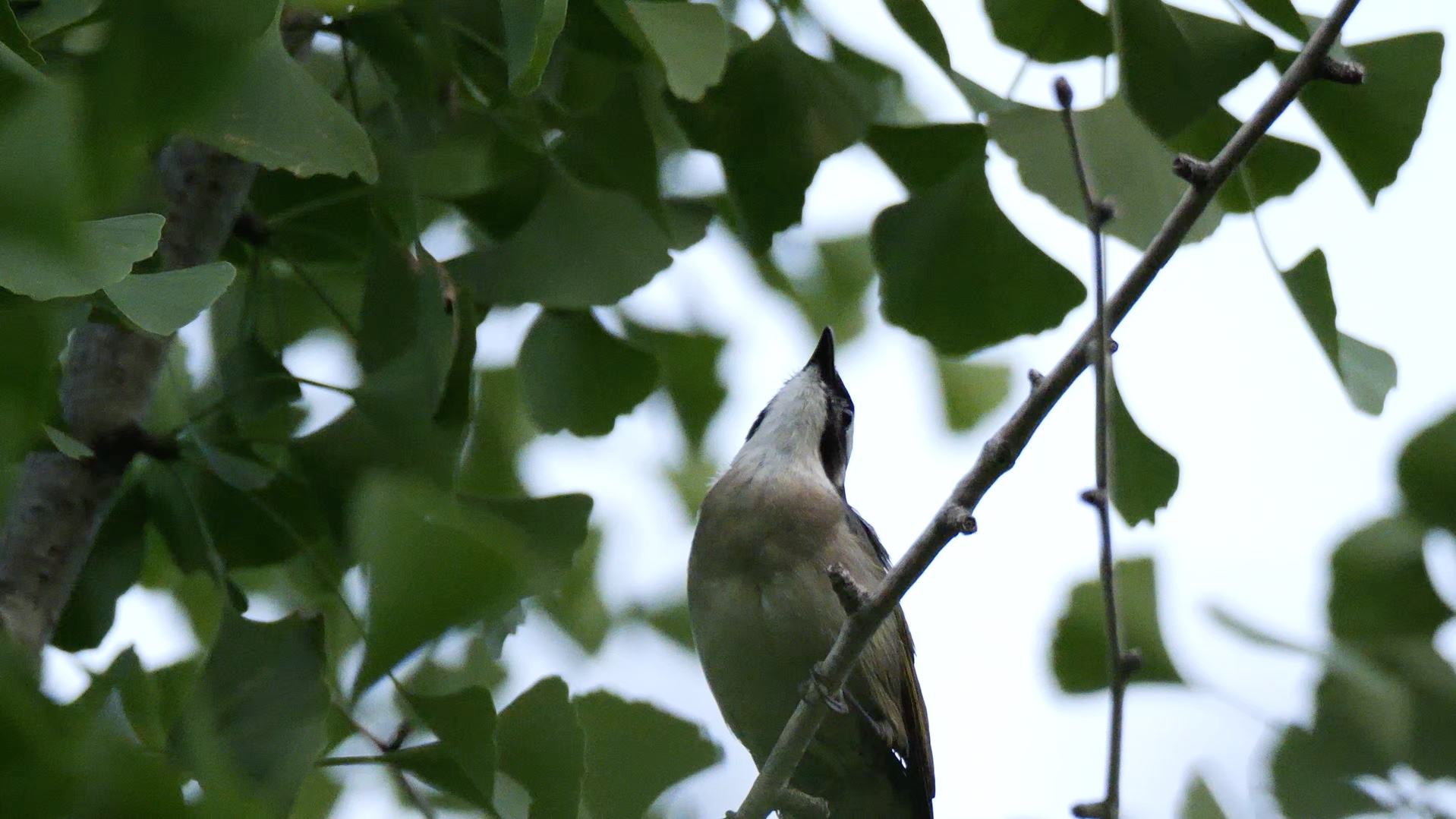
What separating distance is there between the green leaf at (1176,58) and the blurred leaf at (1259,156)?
22cm

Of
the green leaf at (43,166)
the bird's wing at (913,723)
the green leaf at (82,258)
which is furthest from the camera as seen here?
the bird's wing at (913,723)

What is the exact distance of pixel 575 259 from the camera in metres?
2.29

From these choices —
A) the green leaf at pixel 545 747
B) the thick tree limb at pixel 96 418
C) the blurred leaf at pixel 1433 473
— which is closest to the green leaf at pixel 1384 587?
the blurred leaf at pixel 1433 473

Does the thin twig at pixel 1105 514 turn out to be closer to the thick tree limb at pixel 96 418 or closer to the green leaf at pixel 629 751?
the green leaf at pixel 629 751

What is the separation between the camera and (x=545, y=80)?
223 cm

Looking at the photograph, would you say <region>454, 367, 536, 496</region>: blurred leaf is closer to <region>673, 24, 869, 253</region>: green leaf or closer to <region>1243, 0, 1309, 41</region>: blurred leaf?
<region>673, 24, 869, 253</region>: green leaf

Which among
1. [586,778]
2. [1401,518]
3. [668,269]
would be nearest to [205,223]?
[668,269]

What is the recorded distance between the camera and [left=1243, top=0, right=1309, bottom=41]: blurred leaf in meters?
2.01

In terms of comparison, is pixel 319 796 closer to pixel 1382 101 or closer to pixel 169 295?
pixel 169 295

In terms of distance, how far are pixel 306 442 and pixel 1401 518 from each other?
1.52m

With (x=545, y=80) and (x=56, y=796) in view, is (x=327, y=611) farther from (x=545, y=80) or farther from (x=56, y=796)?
(x=56, y=796)

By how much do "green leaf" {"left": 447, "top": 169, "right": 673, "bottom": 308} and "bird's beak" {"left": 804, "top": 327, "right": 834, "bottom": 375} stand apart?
1.51m

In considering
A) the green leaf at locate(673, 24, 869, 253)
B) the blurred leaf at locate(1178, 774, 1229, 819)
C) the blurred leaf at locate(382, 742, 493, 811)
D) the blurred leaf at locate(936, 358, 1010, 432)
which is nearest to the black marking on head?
the blurred leaf at locate(936, 358, 1010, 432)

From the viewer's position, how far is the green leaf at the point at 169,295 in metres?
1.46
